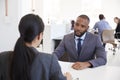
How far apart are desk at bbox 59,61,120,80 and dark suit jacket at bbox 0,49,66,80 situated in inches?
22.0

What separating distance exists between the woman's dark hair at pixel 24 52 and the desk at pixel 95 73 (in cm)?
66

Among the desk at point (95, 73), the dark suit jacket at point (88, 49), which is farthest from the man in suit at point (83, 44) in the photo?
the desk at point (95, 73)

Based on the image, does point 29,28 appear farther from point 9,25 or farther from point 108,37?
point 108,37

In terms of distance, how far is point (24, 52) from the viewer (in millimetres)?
1138

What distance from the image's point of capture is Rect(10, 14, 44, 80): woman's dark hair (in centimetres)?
114

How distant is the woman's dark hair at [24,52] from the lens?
1142mm

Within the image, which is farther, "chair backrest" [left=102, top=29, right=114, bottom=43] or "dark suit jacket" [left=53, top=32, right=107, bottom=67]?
"chair backrest" [left=102, top=29, right=114, bottom=43]

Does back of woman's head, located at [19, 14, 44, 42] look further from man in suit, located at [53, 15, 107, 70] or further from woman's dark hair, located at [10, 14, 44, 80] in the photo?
man in suit, located at [53, 15, 107, 70]

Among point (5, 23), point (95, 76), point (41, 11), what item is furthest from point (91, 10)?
point (95, 76)

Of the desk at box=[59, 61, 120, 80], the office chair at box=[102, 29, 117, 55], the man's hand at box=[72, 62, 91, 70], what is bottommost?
the office chair at box=[102, 29, 117, 55]

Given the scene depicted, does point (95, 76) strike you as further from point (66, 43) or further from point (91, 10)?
point (91, 10)

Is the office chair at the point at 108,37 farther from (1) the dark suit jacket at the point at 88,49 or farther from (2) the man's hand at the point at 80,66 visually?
(2) the man's hand at the point at 80,66

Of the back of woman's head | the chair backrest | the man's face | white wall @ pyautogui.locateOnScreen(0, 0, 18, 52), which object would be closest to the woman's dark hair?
the back of woman's head

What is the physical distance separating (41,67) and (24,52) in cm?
12
